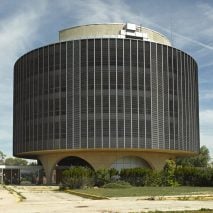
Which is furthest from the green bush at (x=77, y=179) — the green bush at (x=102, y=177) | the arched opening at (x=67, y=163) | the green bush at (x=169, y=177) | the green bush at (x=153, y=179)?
the arched opening at (x=67, y=163)

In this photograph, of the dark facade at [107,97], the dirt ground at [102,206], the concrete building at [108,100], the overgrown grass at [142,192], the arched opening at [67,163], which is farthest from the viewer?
the arched opening at [67,163]

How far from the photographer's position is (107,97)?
66.4 meters

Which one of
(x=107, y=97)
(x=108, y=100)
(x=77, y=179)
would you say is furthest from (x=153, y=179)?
(x=107, y=97)

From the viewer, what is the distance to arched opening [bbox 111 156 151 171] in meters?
71.7

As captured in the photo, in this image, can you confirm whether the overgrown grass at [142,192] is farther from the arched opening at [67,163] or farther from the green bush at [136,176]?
the arched opening at [67,163]

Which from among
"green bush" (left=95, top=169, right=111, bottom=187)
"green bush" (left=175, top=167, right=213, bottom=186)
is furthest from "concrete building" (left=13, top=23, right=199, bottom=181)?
"green bush" (left=175, top=167, right=213, bottom=186)

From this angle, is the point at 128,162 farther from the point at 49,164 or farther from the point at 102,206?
the point at 102,206

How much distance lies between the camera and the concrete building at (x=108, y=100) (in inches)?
2616

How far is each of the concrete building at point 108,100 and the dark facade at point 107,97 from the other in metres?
0.14

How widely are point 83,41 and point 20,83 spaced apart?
1452 centimetres

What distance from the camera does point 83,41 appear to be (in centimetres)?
6844

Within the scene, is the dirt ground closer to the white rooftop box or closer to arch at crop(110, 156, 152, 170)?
arch at crop(110, 156, 152, 170)

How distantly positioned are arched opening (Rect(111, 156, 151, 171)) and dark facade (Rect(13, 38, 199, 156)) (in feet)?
20.9

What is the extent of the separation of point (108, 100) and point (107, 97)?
0.45m
